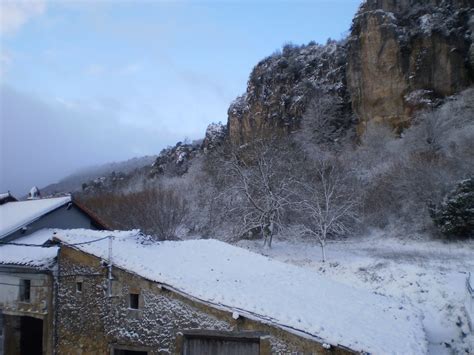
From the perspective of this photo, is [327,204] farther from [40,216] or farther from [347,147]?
[347,147]

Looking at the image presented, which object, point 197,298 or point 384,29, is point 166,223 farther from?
point 384,29

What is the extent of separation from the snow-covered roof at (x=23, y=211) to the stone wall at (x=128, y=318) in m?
5.19

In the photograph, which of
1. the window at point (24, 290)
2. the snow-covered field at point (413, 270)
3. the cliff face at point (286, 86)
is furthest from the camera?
the cliff face at point (286, 86)

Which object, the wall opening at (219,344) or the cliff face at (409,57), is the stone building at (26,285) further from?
the cliff face at (409,57)

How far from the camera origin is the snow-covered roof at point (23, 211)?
1889 centimetres

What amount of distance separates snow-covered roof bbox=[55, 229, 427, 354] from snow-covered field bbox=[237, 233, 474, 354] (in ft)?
4.32

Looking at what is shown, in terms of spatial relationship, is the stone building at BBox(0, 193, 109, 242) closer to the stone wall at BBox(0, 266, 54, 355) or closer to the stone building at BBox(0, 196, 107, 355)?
the stone building at BBox(0, 196, 107, 355)

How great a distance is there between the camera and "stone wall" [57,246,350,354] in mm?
11234

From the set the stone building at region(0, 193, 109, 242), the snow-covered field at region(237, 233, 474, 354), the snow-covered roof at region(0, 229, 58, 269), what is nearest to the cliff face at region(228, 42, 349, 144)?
the snow-covered field at region(237, 233, 474, 354)

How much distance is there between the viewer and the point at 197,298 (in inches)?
473

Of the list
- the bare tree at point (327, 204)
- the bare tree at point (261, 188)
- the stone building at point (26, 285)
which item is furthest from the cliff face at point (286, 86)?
the stone building at point (26, 285)

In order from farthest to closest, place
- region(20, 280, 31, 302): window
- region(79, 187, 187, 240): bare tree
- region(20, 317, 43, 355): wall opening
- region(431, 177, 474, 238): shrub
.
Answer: region(79, 187, 187, 240): bare tree → region(431, 177, 474, 238): shrub → region(20, 317, 43, 355): wall opening → region(20, 280, 31, 302): window

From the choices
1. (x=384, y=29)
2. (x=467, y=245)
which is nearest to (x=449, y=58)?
(x=384, y=29)

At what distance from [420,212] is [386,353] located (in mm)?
17032
